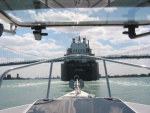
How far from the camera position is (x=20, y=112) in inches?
124

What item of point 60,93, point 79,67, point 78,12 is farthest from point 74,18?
point 79,67

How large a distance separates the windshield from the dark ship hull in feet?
166

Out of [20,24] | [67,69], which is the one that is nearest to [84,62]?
[67,69]

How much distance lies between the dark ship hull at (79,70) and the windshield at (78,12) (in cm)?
5069

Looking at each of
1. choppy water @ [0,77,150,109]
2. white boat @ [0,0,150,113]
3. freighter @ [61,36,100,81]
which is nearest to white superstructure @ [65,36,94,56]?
freighter @ [61,36,100,81]

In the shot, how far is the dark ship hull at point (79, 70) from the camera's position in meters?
55.6

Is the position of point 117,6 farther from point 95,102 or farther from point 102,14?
point 95,102

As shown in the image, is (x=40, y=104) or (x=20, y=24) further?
(x=20, y=24)

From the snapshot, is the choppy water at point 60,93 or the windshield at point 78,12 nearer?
the windshield at point 78,12

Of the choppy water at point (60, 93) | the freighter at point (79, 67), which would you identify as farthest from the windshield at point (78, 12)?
the freighter at point (79, 67)

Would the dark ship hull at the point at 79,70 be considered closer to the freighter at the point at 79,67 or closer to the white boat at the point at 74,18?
the freighter at the point at 79,67

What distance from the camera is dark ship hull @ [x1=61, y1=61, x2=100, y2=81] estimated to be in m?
55.6

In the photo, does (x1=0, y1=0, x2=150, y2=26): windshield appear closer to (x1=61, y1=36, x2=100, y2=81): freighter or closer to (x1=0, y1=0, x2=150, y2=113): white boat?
(x1=0, y1=0, x2=150, y2=113): white boat

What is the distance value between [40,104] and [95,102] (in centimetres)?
58
